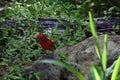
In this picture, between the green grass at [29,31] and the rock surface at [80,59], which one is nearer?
the rock surface at [80,59]

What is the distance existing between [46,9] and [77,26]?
24.9 inches

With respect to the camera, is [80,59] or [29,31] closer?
[80,59]

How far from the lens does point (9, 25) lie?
4.24 meters

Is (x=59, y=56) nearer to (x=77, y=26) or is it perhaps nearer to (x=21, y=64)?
(x=21, y=64)

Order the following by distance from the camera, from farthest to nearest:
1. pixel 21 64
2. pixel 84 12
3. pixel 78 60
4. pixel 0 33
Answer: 1. pixel 84 12
2. pixel 0 33
3. pixel 21 64
4. pixel 78 60

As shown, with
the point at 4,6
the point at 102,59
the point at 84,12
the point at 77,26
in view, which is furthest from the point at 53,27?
the point at 102,59

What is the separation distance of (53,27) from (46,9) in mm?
517

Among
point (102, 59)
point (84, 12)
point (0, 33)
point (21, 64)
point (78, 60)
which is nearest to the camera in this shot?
point (102, 59)

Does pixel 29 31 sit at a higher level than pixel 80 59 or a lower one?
higher

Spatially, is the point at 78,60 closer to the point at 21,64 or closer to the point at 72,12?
the point at 21,64

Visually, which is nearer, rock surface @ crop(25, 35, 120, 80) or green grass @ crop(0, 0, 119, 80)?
rock surface @ crop(25, 35, 120, 80)

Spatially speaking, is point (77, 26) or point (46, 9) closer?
point (77, 26)

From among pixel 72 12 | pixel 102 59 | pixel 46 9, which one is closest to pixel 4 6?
pixel 46 9

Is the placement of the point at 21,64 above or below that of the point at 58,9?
below
